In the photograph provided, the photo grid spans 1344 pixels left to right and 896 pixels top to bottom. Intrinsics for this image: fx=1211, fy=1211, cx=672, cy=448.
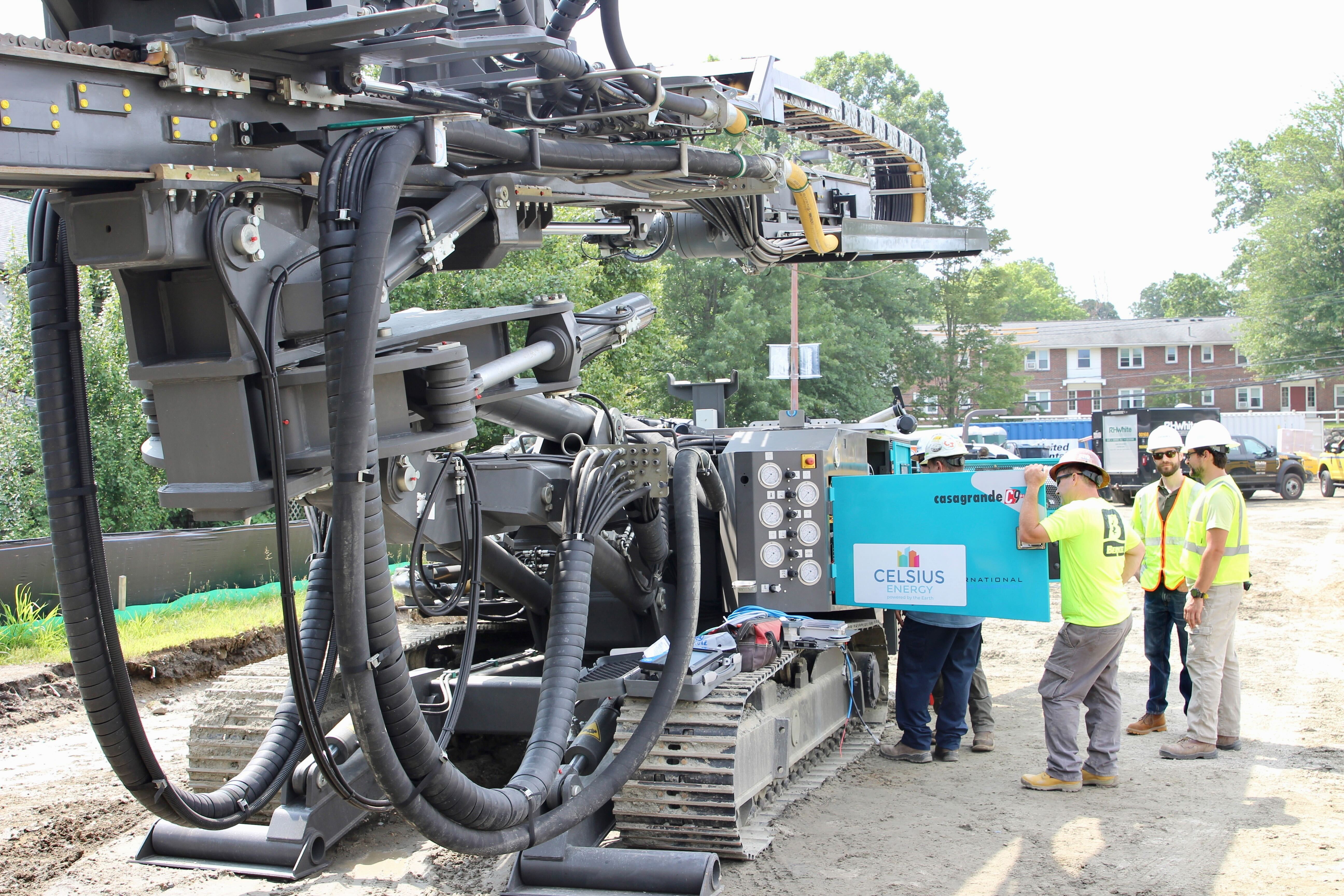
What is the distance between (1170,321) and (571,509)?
7320 cm

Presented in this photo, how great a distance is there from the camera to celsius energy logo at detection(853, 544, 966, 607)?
6.85 meters

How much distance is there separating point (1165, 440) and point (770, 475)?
3.21 meters

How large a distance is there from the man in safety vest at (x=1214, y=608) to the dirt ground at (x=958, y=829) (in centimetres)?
21

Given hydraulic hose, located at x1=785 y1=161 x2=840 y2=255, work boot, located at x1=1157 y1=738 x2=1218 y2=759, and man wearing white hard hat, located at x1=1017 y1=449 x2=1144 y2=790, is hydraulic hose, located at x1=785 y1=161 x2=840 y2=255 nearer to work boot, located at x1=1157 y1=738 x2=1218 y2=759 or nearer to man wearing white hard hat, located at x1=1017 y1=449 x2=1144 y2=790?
man wearing white hard hat, located at x1=1017 y1=449 x2=1144 y2=790

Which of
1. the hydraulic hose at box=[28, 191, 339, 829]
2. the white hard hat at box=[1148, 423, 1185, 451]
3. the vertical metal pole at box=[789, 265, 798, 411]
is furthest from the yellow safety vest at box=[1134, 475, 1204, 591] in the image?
the vertical metal pole at box=[789, 265, 798, 411]

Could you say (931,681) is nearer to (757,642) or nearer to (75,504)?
(757,642)

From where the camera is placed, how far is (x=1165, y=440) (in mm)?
8266

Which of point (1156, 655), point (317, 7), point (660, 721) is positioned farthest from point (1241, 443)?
point (317, 7)

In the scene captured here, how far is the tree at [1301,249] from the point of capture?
2004 inches

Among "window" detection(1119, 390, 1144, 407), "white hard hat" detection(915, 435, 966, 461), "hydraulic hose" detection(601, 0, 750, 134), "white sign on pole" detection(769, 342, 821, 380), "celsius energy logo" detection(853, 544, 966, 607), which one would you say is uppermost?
"hydraulic hose" detection(601, 0, 750, 134)

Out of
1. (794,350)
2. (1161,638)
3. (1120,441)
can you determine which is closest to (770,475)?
(1161,638)

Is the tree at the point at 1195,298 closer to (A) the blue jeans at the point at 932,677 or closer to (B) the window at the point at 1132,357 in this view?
(B) the window at the point at 1132,357

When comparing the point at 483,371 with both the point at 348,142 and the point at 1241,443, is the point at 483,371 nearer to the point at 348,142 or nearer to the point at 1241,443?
the point at 348,142

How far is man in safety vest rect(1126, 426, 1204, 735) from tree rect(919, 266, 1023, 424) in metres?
39.5
